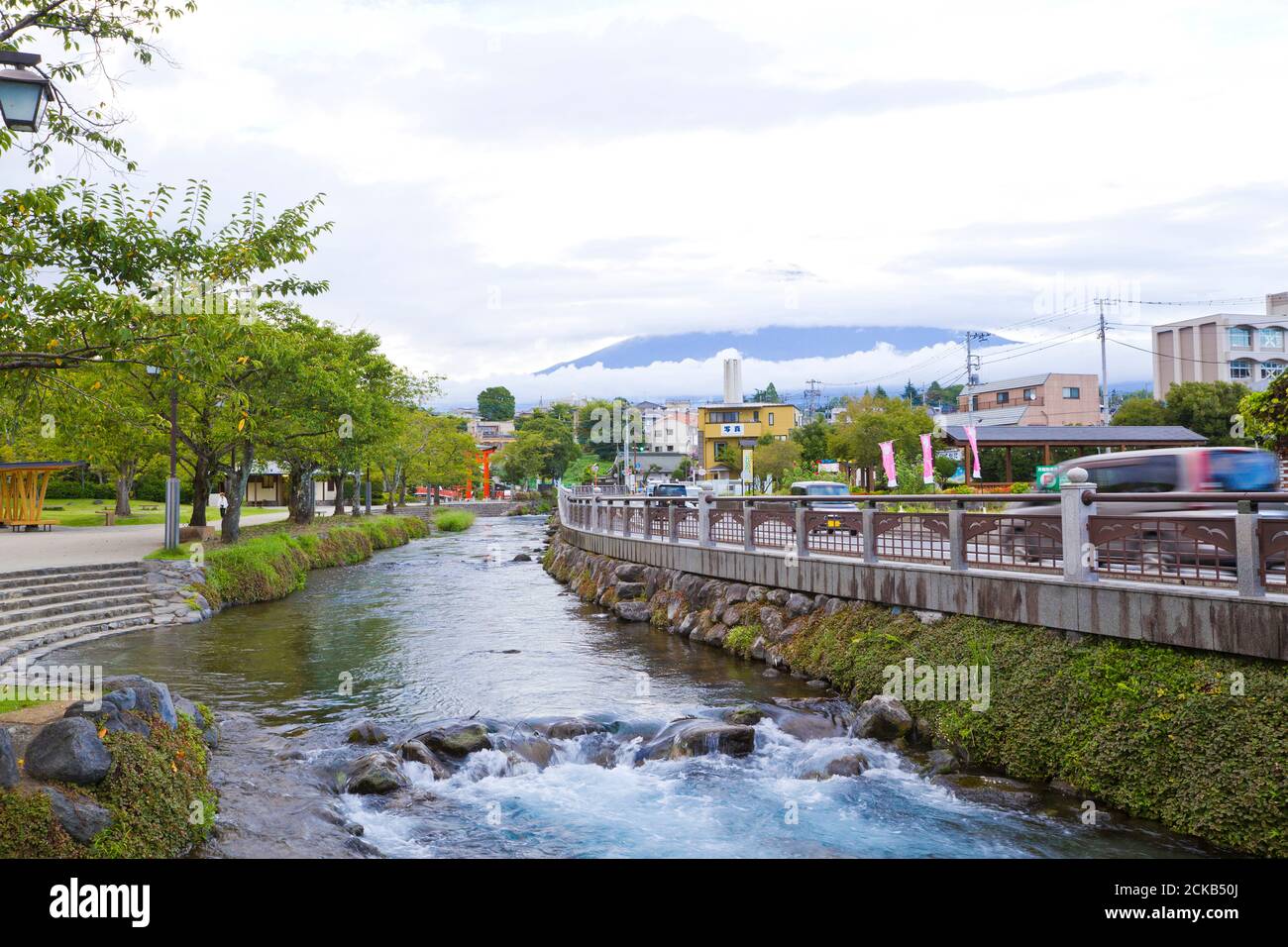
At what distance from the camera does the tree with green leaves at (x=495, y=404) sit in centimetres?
18650

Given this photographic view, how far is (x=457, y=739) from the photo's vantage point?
34.8ft

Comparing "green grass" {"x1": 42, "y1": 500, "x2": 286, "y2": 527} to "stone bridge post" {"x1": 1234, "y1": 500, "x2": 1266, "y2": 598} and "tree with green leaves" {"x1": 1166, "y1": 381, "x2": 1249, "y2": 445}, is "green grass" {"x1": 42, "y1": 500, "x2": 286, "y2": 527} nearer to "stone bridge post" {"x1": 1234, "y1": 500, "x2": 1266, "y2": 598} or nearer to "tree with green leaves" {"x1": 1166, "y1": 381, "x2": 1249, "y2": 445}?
"stone bridge post" {"x1": 1234, "y1": 500, "x2": 1266, "y2": 598}

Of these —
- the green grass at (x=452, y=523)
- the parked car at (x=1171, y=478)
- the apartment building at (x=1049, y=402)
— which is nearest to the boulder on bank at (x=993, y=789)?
the parked car at (x=1171, y=478)

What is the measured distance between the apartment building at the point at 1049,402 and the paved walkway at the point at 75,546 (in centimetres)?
6335

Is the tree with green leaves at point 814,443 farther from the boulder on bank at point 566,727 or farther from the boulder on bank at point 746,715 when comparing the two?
the boulder on bank at point 566,727

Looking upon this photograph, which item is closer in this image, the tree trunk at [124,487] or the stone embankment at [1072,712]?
the stone embankment at [1072,712]

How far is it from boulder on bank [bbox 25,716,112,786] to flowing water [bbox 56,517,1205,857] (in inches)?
45.9

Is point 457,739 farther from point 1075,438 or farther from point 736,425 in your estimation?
point 736,425

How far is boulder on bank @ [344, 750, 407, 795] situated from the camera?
924 centimetres

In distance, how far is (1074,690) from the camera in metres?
9.03

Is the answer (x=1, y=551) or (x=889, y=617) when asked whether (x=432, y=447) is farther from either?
(x=889, y=617)

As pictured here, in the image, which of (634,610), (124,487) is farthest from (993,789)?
(124,487)

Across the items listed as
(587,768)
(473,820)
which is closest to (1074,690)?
(587,768)

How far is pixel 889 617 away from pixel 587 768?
4961 mm
